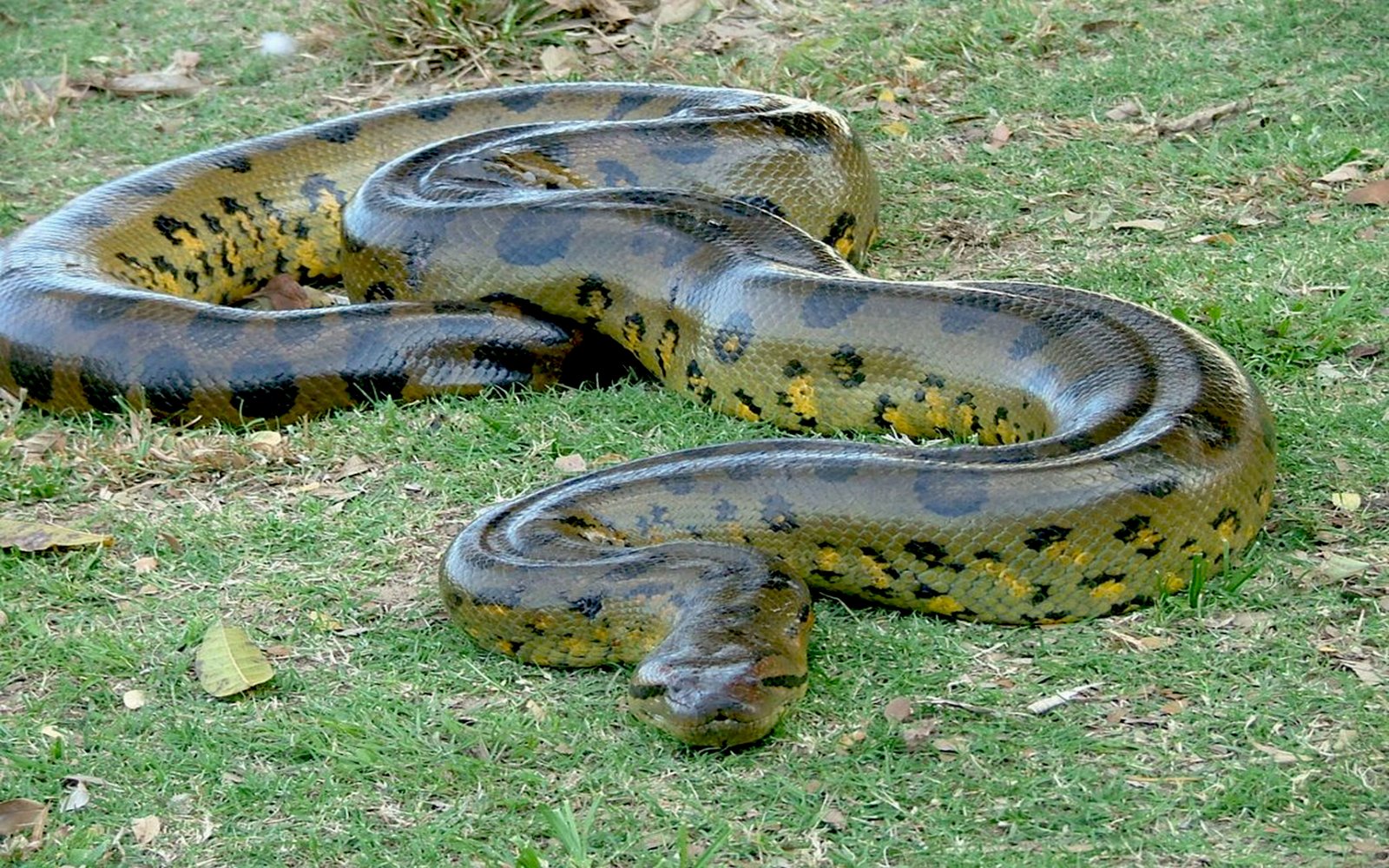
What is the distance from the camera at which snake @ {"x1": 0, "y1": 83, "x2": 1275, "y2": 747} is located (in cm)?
473

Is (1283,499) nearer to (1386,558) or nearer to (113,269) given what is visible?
(1386,558)

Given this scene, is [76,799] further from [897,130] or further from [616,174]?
[897,130]

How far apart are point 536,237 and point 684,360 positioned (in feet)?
2.61

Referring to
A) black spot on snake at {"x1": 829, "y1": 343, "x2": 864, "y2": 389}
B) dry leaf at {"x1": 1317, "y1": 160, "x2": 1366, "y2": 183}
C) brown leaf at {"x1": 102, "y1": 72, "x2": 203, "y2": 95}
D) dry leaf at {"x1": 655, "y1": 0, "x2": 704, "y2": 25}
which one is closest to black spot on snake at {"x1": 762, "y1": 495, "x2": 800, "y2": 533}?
black spot on snake at {"x1": 829, "y1": 343, "x2": 864, "y2": 389}

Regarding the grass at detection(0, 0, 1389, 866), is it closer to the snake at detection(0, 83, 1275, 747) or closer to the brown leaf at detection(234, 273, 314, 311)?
the snake at detection(0, 83, 1275, 747)

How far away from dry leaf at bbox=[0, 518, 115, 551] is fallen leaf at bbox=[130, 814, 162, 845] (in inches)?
64.5

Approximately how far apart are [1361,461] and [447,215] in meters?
3.50

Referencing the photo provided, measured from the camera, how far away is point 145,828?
4230mm

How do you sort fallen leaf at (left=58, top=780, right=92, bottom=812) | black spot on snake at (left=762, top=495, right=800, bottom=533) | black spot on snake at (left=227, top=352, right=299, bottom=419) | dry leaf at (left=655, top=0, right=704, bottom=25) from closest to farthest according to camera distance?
fallen leaf at (left=58, top=780, right=92, bottom=812)
black spot on snake at (left=762, top=495, right=800, bottom=533)
black spot on snake at (left=227, top=352, right=299, bottom=419)
dry leaf at (left=655, top=0, right=704, bottom=25)

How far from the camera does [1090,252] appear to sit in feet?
23.7

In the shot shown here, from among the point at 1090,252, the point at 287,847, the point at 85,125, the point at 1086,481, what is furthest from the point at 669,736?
the point at 85,125

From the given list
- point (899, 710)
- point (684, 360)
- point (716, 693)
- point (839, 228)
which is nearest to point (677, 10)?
point (839, 228)

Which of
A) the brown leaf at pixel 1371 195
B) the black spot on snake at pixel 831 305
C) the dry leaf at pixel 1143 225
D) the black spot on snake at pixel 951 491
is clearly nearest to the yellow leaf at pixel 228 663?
the black spot on snake at pixel 951 491

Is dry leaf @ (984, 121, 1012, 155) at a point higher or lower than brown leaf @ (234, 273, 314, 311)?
higher
